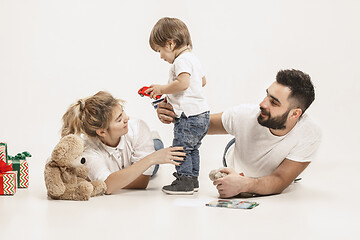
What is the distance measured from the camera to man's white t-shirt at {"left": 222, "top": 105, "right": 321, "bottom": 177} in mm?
4223

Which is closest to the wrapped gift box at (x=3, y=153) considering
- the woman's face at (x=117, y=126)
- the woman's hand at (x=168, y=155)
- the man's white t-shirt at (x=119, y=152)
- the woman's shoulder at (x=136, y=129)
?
the man's white t-shirt at (x=119, y=152)

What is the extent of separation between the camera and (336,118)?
5.95 m

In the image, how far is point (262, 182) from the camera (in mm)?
4125

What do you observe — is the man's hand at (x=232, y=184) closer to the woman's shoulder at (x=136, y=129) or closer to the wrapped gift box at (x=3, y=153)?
the woman's shoulder at (x=136, y=129)

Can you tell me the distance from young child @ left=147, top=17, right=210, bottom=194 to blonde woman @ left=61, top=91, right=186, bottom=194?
4.1 inches

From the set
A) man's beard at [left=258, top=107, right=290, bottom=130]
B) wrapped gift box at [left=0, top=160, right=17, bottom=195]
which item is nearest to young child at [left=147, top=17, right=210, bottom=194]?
man's beard at [left=258, top=107, right=290, bottom=130]

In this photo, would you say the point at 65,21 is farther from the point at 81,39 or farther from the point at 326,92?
the point at 326,92

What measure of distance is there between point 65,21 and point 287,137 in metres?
2.96

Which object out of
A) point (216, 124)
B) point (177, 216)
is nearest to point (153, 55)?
point (216, 124)

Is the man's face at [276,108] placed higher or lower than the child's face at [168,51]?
lower

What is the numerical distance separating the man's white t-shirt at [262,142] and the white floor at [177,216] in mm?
263

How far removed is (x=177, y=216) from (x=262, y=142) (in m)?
1.01

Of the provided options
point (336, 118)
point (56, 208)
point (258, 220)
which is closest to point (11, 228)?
point (56, 208)

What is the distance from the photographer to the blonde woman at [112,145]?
412 cm
